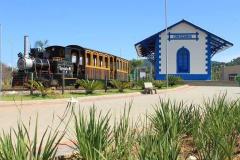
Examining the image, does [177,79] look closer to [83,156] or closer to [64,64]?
[64,64]

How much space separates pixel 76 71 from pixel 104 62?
4140 mm

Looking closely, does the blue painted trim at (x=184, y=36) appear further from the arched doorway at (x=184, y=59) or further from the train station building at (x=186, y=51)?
the arched doorway at (x=184, y=59)

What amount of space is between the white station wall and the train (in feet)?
49.2

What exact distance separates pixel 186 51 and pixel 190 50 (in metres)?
0.48

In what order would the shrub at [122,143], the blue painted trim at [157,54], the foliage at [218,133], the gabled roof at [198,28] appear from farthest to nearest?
1. the gabled roof at [198,28]
2. the blue painted trim at [157,54]
3. the foliage at [218,133]
4. the shrub at [122,143]

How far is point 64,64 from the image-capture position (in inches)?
1139

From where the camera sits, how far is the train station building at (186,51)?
154ft

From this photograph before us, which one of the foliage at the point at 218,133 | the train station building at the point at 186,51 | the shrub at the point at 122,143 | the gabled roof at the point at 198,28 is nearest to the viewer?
the shrub at the point at 122,143

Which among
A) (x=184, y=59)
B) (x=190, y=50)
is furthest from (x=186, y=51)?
(x=184, y=59)

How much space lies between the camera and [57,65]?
28984mm

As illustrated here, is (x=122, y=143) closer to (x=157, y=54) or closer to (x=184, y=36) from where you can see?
(x=157, y=54)

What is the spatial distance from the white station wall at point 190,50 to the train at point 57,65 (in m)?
15.0

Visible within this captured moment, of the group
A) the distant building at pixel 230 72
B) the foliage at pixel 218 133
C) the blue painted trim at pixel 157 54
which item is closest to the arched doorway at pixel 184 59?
the blue painted trim at pixel 157 54

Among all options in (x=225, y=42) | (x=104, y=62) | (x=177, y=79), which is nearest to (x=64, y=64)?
(x=104, y=62)
